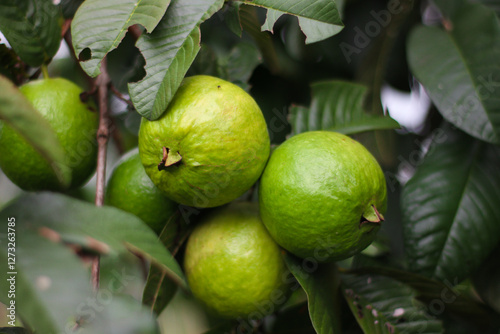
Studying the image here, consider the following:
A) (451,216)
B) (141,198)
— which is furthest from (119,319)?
(451,216)

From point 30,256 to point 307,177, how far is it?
18.2 inches

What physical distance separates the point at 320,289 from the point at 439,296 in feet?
1.07

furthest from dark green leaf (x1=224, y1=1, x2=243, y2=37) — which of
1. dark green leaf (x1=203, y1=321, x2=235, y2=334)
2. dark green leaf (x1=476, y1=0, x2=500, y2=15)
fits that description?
dark green leaf (x1=476, y1=0, x2=500, y2=15)

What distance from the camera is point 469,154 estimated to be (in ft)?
3.77

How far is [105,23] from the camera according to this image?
742 millimetres

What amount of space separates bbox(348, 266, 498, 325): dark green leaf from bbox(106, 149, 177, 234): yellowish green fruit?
47 centimetres

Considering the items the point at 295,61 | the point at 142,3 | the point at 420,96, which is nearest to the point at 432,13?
the point at 420,96

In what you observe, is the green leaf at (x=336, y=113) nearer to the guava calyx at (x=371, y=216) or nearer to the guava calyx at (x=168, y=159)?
the guava calyx at (x=371, y=216)

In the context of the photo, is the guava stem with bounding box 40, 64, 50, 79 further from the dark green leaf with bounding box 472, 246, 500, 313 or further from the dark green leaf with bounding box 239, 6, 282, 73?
the dark green leaf with bounding box 472, 246, 500, 313

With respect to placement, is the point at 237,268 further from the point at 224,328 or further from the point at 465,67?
the point at 465,67

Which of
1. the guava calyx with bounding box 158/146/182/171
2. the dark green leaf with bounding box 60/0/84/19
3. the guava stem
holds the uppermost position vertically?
the dark green leaf with bounding box 60/0/84/19
